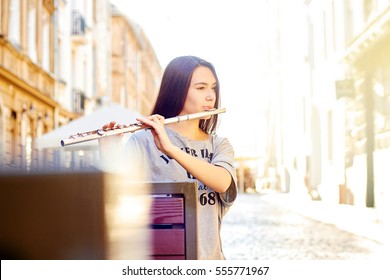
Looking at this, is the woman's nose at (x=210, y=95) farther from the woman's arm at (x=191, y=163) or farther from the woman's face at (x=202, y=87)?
the woman's arm at (x=191, y=163)


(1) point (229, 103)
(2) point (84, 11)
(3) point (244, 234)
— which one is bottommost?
(3) point (244, 234)

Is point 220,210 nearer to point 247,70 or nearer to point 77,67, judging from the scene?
point 247,70

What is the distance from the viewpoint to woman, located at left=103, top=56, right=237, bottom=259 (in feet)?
3.36

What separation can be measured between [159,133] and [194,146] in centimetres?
10

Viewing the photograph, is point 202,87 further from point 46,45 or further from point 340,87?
point 46,45

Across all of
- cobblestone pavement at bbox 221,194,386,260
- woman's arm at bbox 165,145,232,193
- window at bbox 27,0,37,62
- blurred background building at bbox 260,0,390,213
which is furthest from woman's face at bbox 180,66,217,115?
window at bbox 27,0,37,62

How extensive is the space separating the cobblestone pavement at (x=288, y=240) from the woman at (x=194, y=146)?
2.41ft

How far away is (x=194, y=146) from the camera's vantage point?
1.10 meters

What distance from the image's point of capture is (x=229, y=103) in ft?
5.46

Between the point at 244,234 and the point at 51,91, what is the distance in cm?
117

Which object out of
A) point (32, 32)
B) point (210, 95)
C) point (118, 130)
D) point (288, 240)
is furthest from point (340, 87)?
point (118, 130)

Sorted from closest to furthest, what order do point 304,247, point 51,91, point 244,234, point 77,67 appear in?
1. point 304,247
2. point 244,234
3. point 51,91
4. point 77,67

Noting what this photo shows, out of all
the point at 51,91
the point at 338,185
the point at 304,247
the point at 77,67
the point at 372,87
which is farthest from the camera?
the point at 77,67

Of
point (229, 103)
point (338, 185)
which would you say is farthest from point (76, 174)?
point (338, 185)
